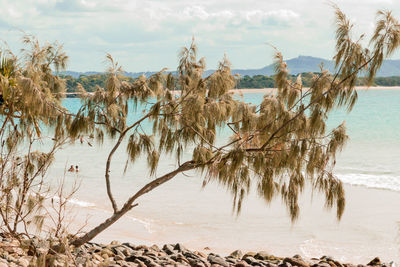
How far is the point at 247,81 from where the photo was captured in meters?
38.0

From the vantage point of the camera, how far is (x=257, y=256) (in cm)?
724

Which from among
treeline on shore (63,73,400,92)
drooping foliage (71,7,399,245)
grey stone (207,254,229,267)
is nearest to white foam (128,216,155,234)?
treeline on shore (63,73,400,92)

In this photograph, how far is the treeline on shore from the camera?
4.59m

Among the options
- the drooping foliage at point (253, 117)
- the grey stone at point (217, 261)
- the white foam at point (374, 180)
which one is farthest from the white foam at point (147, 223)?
the white foam at point (374, 180)

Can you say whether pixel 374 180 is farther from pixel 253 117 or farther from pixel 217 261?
pixel 253 117

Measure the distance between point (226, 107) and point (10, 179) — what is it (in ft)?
7.20

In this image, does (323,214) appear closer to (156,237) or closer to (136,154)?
(156,237)

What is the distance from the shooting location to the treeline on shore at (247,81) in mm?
4586

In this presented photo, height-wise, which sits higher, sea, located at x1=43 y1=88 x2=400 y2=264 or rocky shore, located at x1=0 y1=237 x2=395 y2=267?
rocky shore, located at x1=0 y1=237 x2=395 y2=267

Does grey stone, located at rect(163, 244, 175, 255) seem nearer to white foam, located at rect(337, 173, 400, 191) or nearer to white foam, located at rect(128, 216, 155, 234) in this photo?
white foam, located at rect(128, 216, 155, 234)

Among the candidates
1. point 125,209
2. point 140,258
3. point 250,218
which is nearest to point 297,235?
point 250,218

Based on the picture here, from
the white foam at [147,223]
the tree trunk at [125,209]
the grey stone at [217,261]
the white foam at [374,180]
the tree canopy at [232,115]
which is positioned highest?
the tree canopy at [232,115]

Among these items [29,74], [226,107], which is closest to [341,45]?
[226,107]

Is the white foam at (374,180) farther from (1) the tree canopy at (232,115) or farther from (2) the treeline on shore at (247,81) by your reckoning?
(1) the tree canopy at (232,115)
